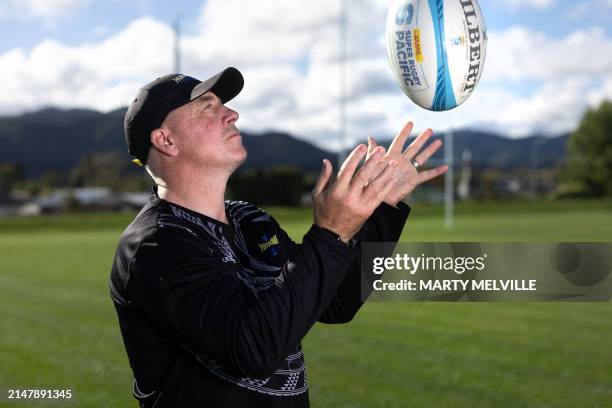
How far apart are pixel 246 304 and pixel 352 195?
37 centimetres

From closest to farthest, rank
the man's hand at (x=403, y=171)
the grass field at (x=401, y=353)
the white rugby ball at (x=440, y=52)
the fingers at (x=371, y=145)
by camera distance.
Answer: the fingers at (x=371, y=145)
the man's hand at (x=403, y=171)
the white rugby ball at (x=440, y=52)
the grass field at (x=401, y=353)

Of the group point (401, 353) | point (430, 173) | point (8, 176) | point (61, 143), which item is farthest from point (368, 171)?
point (61, 143)

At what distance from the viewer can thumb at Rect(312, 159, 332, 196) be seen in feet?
5.89

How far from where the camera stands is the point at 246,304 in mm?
1760

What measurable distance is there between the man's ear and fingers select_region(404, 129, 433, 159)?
2.26 feet

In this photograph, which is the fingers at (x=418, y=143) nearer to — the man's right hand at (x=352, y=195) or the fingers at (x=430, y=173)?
the fingers at (x=430, y=173)

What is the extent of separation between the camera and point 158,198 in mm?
2102

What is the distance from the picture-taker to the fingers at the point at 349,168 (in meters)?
1.71

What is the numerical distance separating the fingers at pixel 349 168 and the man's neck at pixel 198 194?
19.2 inches

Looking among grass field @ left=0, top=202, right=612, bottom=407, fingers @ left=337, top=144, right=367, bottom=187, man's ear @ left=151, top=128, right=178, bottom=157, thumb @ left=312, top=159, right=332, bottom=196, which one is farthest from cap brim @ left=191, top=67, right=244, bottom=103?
grass field @ left=0, top=202, right=612, bottom=407

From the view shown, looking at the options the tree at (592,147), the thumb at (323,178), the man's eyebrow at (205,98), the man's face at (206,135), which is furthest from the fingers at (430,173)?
the tree at (592,147)

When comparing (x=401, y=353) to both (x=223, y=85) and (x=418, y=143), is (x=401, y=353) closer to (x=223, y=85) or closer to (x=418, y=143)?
(x=418, y=143)

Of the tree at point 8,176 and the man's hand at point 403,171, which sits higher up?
the man's hand at point 403,171

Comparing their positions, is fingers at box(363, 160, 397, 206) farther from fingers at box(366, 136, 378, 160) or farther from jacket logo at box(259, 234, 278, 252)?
jacket logo at box(259, 234, 278, 252)
